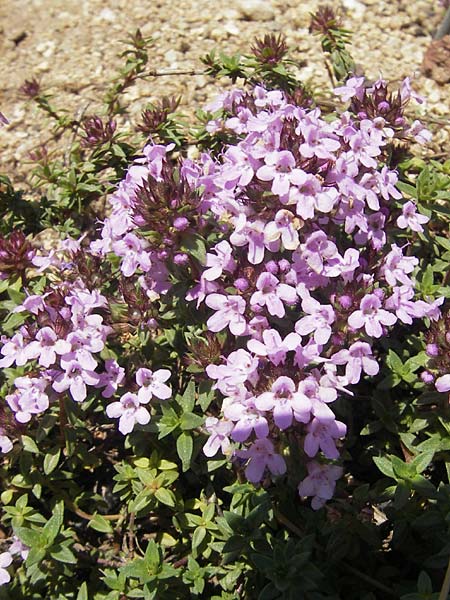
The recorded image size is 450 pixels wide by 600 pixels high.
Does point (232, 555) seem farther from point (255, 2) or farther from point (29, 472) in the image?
point (255, 2)

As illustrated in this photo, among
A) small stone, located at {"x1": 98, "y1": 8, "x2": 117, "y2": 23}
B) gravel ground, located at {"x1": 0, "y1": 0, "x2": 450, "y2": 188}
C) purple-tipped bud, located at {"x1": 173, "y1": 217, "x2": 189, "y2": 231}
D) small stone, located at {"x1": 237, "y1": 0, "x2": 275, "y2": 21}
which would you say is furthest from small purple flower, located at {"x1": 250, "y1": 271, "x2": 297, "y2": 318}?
small stone, located at {"x1": 98, "y1": 8, "x2": 117, "y2": 23}

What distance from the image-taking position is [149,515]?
3.36 metres

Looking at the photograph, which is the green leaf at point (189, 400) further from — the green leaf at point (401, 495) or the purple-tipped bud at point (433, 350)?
the purple-tipped bud at point (433, 350)

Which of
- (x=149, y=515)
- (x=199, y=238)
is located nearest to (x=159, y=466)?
(x=149, y=515)

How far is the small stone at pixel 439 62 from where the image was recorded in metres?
5.02

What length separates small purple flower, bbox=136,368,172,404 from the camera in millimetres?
2865

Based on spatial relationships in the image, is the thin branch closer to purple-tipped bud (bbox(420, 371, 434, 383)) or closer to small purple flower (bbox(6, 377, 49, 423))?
purple-tipped bud (bbox(420, 371, 434, 383))

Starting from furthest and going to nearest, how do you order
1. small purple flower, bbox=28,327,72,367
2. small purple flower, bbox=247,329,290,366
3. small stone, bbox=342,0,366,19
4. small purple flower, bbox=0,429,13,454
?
1. small stone, bbox=342,0,366,19
2. small purple flower, bbox=0,429,13,454
3. small purple flower, bbox=28,327,72,367
4. small purple flower, bbox=247,329,290,366

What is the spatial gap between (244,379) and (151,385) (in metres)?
0.73

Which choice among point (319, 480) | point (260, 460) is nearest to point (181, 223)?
point (260, 460)

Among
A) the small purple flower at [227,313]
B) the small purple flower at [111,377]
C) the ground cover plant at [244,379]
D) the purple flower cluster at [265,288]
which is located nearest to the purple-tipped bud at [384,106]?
the ground cover plant at [244,379]

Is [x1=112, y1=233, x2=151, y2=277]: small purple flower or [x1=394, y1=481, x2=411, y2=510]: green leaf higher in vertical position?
[x1=112, y1=233, x2=151, y2=277]: small purple flower

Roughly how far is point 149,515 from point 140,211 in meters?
1.68

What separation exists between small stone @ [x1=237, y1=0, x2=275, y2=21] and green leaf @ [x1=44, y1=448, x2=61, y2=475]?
14.2 ft
